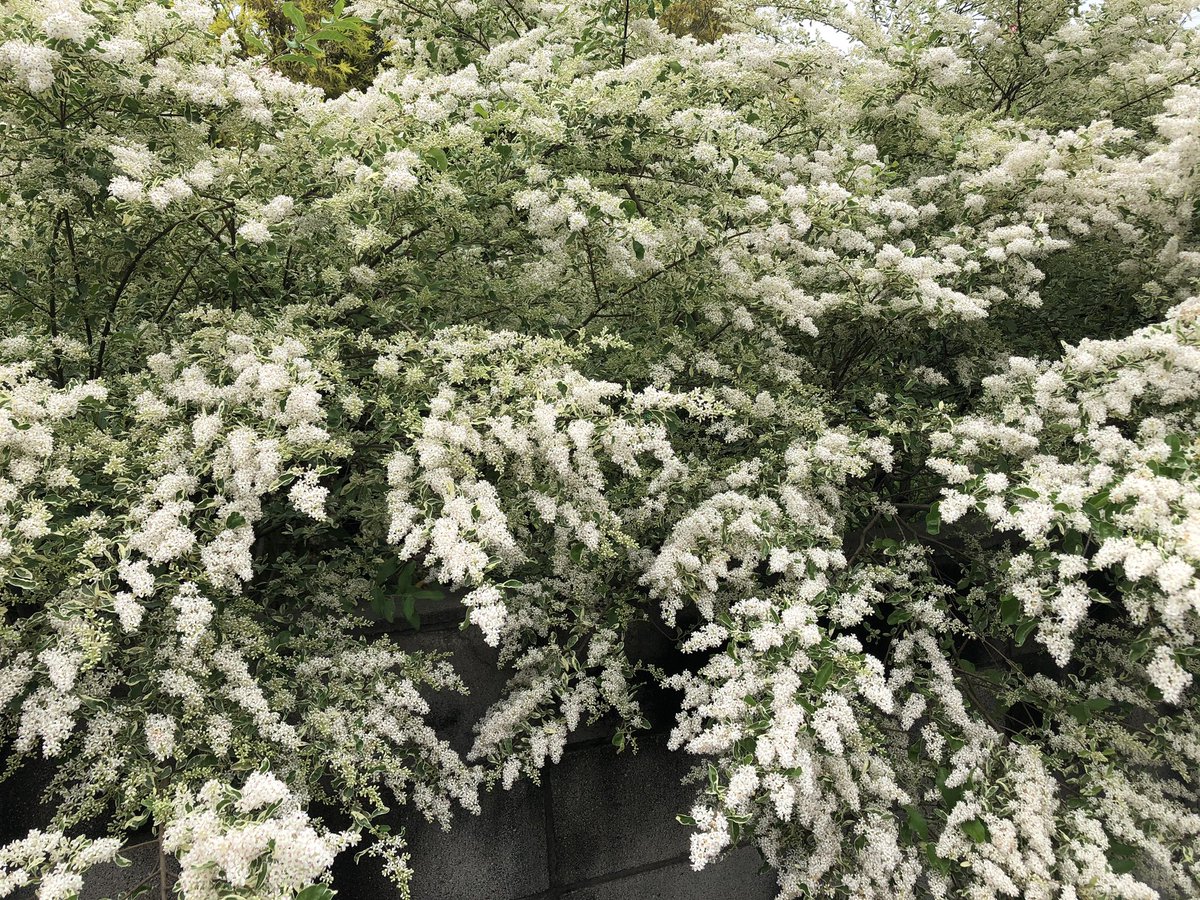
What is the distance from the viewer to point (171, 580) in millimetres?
2404

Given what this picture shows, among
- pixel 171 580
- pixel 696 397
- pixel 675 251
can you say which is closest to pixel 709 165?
pixel 675 251

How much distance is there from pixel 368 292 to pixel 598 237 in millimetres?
1216

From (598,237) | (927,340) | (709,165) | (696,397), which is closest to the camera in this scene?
(696,397)

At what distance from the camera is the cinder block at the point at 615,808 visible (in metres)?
4.28

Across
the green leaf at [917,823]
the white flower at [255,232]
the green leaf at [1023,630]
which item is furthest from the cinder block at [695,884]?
the white flower at [255,232]

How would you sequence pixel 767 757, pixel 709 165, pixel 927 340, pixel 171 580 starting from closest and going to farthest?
pixel 171 580
pixel 767 757
pixel 709 165
pixel 927 340

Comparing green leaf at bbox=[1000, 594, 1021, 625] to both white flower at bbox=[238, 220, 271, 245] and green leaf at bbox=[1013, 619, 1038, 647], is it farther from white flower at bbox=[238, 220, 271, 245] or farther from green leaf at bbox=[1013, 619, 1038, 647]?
white flower at bbox=[238, 220, 271, 245]

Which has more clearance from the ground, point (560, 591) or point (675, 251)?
point (675, 251)

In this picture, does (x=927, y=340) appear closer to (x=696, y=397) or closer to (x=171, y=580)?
(x=696, y=397)

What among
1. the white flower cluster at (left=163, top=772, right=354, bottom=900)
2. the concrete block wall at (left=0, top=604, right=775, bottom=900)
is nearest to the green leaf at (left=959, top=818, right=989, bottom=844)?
the concrete block wall at (left=0, top=604, right=775, bottom=900)

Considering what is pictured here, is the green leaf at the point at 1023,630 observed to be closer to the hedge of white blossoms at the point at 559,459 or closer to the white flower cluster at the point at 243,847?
the hedge of white blossoms at the point at 559,459

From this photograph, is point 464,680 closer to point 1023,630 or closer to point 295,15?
point 1023,630

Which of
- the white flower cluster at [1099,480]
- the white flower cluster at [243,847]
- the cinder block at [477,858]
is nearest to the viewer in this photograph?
the white flower cluster at [243,847]

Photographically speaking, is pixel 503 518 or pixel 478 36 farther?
pixel 478 36
